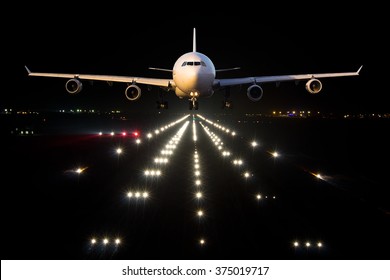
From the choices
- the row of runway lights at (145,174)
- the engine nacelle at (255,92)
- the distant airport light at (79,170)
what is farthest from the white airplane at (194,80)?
the distant airport light at (79,170)

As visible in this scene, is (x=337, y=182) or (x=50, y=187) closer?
(x=50, y=187)

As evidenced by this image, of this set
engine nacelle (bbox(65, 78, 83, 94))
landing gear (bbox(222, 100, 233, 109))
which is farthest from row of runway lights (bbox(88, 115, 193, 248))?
landing gear (bbox(222, 100, 233, 109))

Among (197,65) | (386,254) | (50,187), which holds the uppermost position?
(197,65)

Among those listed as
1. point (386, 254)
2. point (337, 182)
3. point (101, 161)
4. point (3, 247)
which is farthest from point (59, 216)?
point (337, 182)

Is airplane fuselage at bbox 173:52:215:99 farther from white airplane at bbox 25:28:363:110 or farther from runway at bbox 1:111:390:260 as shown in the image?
runway at bbox 1:111:390:260

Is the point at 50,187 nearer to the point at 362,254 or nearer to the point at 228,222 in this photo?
the point at 228,222
